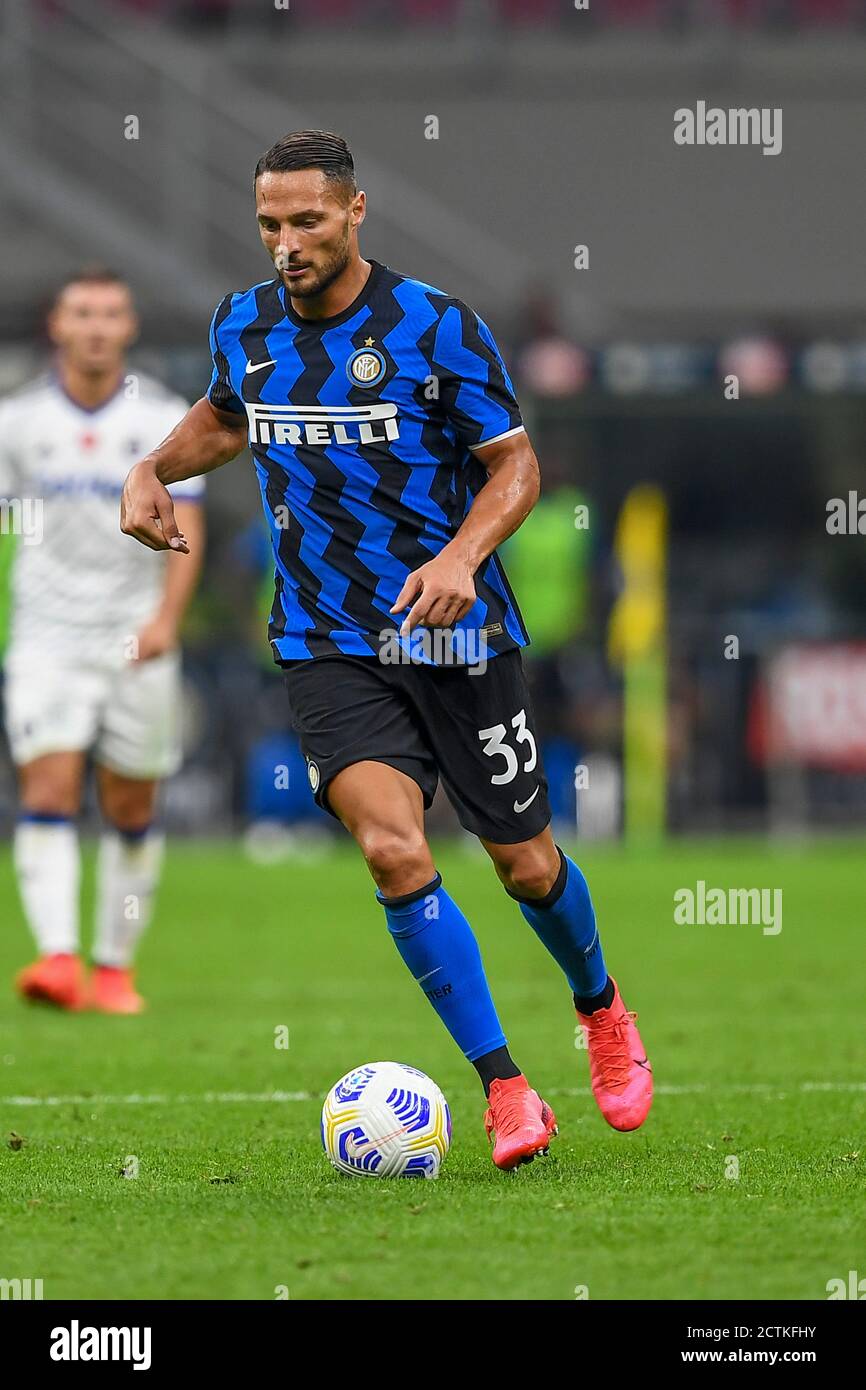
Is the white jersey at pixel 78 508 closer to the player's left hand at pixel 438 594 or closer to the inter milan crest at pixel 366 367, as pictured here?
the inter milan crest at pixel 366 367

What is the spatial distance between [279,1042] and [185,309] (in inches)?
513

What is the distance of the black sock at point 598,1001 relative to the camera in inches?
226

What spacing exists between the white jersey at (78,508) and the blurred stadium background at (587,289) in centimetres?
809

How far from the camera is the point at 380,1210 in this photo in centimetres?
466

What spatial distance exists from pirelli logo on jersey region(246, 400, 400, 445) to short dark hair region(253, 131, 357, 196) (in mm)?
501

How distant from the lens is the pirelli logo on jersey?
535 cm

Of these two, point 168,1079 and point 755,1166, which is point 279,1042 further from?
point 755,1166

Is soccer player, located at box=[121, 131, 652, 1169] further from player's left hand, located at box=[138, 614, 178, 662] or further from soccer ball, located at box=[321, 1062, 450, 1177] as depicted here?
player's left hand, located at box=[138, 614, 178, 662]

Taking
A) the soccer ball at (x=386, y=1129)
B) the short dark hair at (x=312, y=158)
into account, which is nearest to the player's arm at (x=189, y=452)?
the short dark hair at (x=312, y=158)

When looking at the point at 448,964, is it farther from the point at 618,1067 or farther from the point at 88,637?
the point at 88,637

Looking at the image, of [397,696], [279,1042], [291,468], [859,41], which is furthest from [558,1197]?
[859,41]

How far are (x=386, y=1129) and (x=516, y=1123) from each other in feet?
0.96

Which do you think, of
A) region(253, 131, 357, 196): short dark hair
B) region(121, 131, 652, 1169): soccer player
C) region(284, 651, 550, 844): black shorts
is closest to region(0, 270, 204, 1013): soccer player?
region(121, 131, 652, 1169): soccer player
